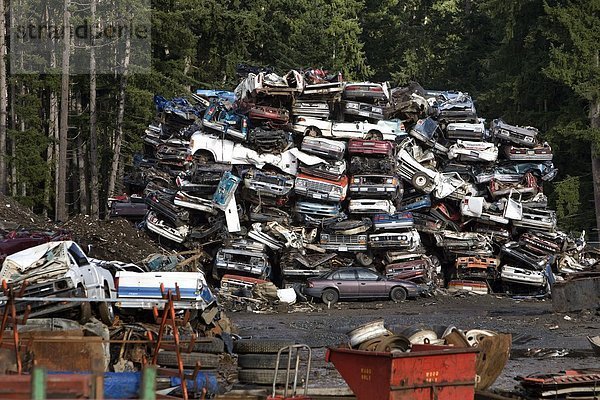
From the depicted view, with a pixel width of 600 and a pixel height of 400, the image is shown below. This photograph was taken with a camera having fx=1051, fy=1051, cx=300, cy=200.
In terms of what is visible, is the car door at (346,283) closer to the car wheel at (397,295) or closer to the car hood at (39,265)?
the car wheel at (397,295)

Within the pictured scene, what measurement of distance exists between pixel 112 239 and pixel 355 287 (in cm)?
761

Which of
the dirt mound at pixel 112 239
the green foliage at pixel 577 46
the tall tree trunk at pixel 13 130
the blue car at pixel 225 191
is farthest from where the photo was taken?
the tall tree trunk at pixel 13 130

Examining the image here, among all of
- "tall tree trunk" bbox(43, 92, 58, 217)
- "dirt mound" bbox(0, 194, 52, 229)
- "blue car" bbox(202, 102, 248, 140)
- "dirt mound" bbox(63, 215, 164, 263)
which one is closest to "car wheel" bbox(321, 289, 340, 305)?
"dirt mound" bbox(63, 215, 164, 263)

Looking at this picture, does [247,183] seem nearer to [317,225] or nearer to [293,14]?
[317,225]

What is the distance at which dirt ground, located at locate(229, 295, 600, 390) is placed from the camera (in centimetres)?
1873

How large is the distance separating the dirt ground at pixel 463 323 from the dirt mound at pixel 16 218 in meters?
9.02

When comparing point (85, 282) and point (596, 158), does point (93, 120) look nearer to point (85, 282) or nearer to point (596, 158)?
point (596, 158)

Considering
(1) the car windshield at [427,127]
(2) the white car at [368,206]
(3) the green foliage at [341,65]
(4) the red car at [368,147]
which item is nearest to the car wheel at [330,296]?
(2) the white car at [368,206]

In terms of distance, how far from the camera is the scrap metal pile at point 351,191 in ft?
110

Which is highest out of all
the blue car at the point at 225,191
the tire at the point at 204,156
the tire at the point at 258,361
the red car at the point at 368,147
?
the tire at the point at 258,361

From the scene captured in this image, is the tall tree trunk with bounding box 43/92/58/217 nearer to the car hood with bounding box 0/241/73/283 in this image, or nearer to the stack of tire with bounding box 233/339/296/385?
the car hood with bounding box 0/241/73/283

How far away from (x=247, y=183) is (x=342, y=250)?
12.5ft

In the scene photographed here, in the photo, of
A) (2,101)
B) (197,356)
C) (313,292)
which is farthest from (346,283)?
(2,101)

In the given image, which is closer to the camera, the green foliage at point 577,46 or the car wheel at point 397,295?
the car wheel at point 397,295
